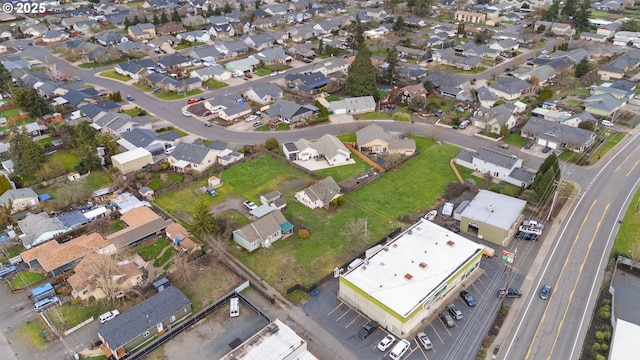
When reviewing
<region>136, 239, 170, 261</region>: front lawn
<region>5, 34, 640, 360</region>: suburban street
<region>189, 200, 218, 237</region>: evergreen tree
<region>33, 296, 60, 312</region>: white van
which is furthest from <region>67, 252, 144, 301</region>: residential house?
<region>189, 200, 218, 237</region>: evergreen tree

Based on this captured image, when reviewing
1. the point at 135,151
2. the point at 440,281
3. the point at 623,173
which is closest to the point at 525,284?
the point at 440,281

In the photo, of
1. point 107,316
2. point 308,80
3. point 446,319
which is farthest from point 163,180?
point 446,319

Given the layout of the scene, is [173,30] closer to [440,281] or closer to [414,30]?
[414,30]

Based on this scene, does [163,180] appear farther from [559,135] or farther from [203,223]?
[559,135]

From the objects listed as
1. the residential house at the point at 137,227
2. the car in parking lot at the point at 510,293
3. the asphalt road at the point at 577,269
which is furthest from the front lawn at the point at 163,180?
the asphalt road at the point at 577,269

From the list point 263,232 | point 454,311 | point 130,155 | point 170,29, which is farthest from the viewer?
point 170,29

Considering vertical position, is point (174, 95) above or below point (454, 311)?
above

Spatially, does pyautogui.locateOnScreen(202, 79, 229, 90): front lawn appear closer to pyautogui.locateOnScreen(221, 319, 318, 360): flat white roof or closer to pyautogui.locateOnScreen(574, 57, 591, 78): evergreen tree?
pyautogui.locateOnScreen(221, 319, 318, 360): flat white roof
